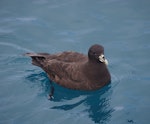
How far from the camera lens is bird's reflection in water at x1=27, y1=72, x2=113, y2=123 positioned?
9.16 metres

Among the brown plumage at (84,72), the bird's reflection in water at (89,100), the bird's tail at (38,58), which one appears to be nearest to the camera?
the bird's reflection in water at (89,100)

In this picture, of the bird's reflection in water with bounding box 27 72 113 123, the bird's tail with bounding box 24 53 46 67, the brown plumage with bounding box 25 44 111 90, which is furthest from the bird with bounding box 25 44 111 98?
the bird's tail with bounding box 24 53 46 67

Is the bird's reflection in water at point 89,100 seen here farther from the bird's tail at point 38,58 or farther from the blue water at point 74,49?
the bird's tail at point 38,58

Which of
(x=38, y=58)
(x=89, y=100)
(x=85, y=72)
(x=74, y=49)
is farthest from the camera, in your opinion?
(x=74, y=49)

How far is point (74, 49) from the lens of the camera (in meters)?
11.4

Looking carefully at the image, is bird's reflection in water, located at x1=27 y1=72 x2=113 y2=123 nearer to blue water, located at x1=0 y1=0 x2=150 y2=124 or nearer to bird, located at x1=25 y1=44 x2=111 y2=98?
blue water, located at x1=0 y1=0 x2=150 y2=124

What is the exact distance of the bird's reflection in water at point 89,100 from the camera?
9164mm

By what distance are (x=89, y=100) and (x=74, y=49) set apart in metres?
2.19

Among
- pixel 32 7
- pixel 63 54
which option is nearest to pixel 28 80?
pixel 63 54

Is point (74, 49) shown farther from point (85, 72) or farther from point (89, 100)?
point (89, 100)

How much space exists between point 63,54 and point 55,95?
1027 millimetres

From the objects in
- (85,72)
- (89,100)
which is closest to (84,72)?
(85,72)

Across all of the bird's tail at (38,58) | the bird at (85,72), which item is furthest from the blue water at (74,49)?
the bird's tail at (38,58)

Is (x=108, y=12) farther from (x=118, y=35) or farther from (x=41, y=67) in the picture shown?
(x=41, y=67)
